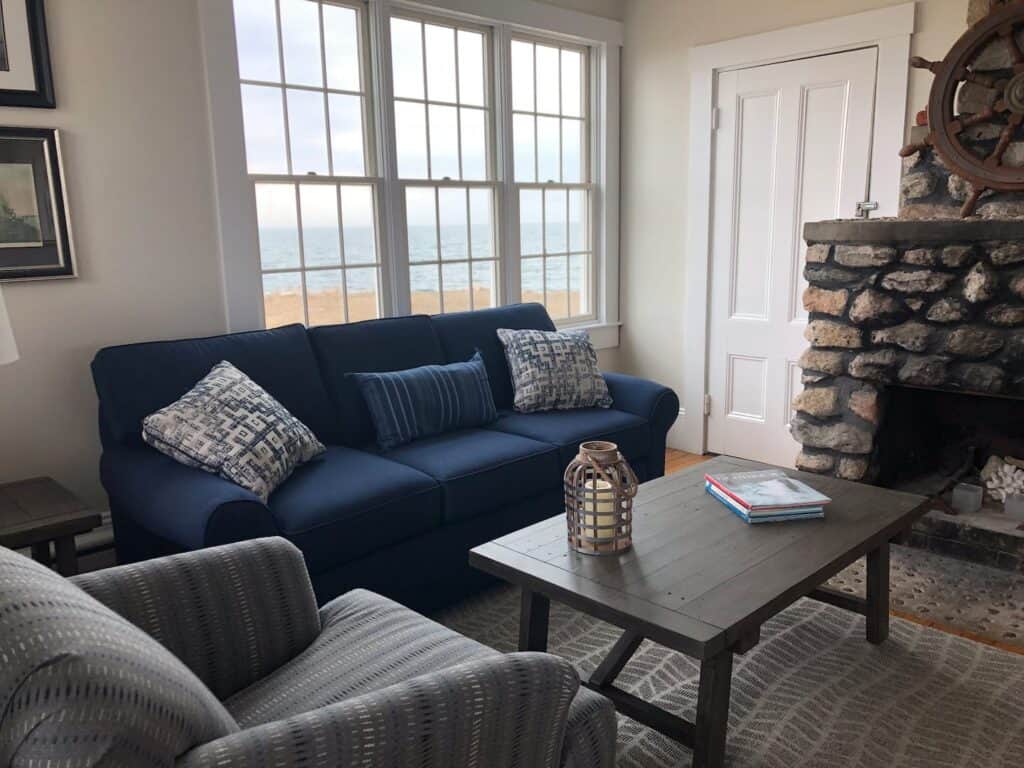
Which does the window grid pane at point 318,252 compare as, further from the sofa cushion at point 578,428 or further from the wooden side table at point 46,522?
the wooden side table at point 46,522

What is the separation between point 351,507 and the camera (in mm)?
2426

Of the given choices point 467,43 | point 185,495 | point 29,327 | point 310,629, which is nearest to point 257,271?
point 29,327

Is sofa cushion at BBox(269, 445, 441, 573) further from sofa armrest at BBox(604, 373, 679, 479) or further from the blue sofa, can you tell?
sofa armrest at BBox(604, 373, 679, 479)

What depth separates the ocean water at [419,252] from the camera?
344cm

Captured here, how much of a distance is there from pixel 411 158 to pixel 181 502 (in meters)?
2.16

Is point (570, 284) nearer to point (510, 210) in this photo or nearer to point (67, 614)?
point (510, 210)

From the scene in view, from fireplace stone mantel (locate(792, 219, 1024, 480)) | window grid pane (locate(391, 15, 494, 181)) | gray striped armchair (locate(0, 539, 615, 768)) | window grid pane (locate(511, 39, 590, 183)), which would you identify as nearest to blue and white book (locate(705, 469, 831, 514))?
gray striped armchair (locate(0, 539, 615, 768))

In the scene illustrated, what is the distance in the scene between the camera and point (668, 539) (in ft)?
6.84

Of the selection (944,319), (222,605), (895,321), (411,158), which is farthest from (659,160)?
(222,605)

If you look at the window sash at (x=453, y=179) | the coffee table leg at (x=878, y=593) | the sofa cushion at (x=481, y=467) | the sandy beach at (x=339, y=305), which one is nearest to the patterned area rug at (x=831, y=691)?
the coffee table leg at (x=878, y=593)

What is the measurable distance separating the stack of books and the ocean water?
1.96 m

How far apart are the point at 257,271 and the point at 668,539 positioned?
2.05 metres

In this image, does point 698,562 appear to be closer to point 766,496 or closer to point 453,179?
point 766,496

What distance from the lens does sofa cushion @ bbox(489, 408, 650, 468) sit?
3.12 meters
